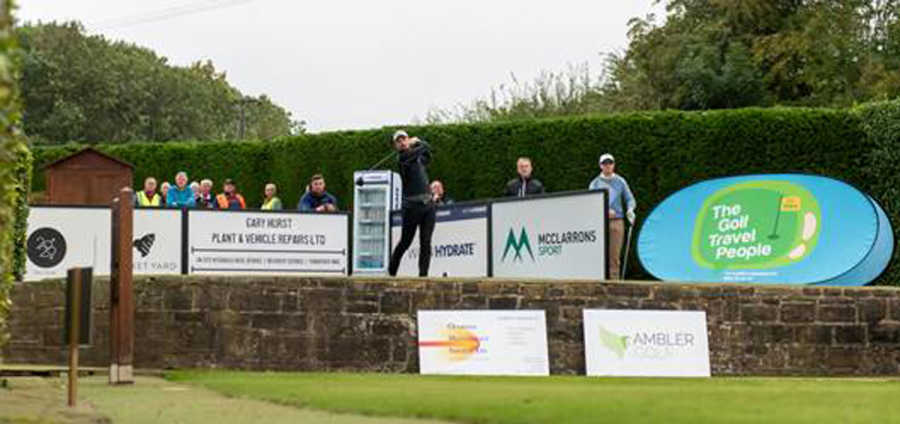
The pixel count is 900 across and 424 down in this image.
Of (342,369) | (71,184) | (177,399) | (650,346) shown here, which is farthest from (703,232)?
(71,184)

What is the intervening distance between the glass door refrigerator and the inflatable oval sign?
21.0ft

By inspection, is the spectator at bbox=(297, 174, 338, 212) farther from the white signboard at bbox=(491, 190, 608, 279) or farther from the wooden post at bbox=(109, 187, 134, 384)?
the wooden post at bbox=(109, 187, 134, 384)

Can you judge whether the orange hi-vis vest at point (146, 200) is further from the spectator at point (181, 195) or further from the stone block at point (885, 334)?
the stone block at point (885, 334)

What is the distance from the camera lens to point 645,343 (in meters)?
21.0

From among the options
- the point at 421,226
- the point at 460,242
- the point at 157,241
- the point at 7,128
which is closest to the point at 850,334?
the point at 421,226

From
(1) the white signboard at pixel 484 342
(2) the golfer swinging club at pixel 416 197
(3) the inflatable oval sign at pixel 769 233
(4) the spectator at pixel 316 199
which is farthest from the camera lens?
(4) the spectator at pixel 316 199

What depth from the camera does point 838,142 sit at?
1152 inches

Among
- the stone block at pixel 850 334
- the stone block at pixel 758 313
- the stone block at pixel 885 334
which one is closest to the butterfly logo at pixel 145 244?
the stone block at pixel 758 313

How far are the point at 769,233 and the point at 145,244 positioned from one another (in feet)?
31.3

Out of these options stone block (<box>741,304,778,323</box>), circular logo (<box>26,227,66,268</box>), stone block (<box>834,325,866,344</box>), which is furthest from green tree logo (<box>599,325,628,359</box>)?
circular logo (<box>26,227,66,268</box>)

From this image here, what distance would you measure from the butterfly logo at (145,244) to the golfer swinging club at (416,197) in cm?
405

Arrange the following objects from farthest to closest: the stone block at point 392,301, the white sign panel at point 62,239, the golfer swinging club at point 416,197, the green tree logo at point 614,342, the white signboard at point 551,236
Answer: the white sign panel at point 62,239, the white signboard at point 551,236, the golfer swinging club at point 416,197, the stone block at point 392,301, the green tree logo at point 614,342

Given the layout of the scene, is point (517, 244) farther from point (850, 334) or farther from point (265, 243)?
point (850, 334)

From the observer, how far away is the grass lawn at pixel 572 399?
11.5m
